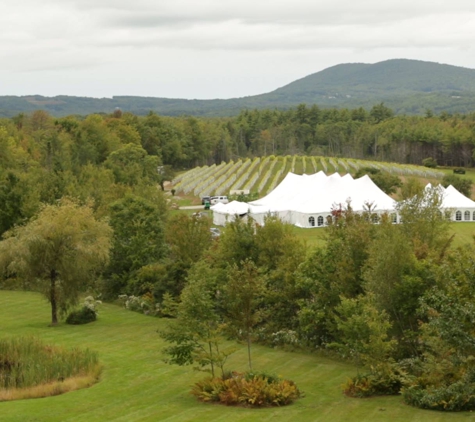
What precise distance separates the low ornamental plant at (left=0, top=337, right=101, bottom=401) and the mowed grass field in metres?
0.68

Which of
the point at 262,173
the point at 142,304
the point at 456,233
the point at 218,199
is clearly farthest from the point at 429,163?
the point at 142,304

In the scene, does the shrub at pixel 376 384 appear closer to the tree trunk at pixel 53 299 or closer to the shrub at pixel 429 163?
the tree trunk at pixel 53 299

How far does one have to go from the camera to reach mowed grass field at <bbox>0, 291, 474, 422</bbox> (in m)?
21.3

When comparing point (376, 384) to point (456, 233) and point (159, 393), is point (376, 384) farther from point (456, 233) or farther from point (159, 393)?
point (456, 233)

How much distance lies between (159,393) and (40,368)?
4516 mm

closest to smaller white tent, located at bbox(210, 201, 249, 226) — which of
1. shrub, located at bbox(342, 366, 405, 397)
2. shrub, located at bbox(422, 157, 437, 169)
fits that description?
shrub, located at bbox(342, 366, 405, 397)

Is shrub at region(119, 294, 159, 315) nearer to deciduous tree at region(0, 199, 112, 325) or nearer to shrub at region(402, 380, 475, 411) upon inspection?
deciduous tree at region(0, 199, 112, 325)

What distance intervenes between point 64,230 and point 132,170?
150 ft

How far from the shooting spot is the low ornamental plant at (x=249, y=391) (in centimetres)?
2294

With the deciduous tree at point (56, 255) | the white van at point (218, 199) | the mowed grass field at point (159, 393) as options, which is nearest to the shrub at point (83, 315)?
the deciduous tree at point (56, 255)

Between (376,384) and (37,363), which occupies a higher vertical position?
(376,384)

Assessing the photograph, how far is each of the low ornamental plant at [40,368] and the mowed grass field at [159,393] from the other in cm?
68

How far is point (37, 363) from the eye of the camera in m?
26.7

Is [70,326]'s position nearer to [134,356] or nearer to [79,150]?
[134,356]
